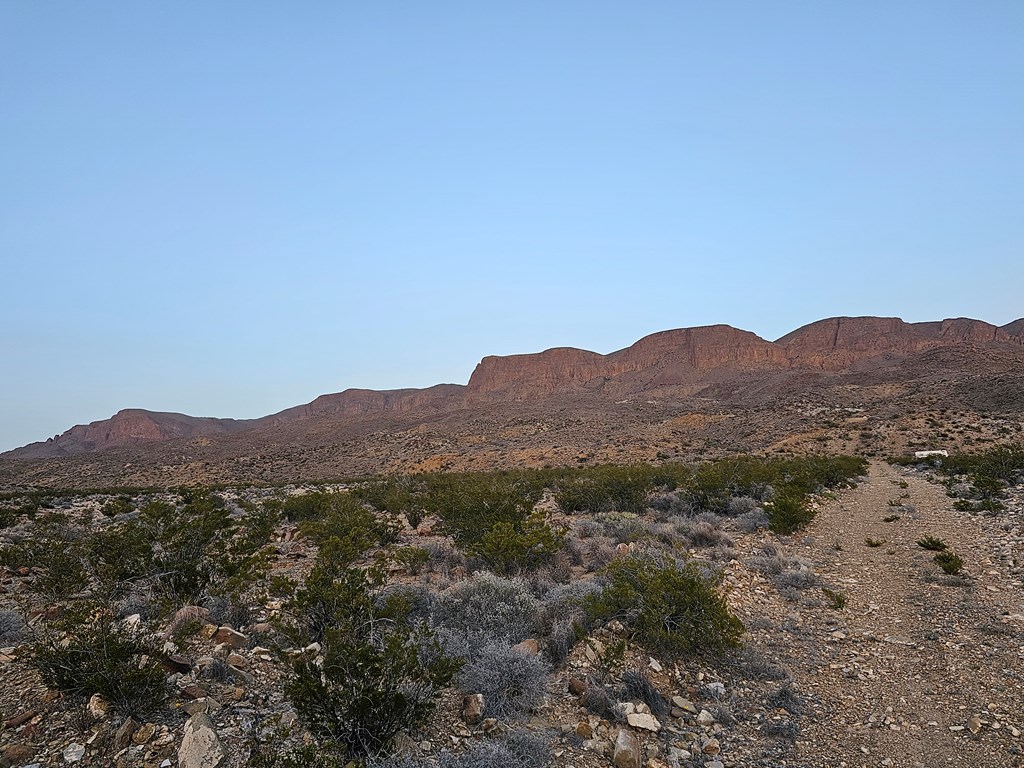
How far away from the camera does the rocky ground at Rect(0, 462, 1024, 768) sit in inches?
168

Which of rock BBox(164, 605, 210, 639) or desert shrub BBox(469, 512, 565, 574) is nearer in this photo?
rock BBox(164, 605, 210, 639)

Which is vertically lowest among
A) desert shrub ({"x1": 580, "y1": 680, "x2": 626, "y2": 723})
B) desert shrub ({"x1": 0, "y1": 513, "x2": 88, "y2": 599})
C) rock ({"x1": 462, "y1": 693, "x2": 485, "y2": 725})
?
desert shrub ({"x1": 580, "y1": 680, "x2": 626, "y2": 723})

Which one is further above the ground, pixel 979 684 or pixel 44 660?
pixel 44 660

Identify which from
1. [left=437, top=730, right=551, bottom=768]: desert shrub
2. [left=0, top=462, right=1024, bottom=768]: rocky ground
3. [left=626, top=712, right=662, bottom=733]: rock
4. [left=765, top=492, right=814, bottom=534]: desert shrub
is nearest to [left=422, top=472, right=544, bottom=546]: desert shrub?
[left=0, top=462, right=1024, bottom=768]: rocky ground

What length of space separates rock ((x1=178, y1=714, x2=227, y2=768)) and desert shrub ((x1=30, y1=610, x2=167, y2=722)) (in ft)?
2.03

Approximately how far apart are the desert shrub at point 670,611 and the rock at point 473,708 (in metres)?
2.07

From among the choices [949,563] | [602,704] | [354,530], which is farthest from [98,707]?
[949,563]

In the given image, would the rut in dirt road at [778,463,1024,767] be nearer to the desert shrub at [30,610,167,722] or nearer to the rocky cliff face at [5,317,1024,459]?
the desert shrub at [30,610,167,722]

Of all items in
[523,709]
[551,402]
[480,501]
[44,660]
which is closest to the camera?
[44,660]

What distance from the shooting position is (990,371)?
5494 centimetres

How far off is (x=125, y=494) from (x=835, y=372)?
111m

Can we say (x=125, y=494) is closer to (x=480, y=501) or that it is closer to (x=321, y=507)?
(x=321, y=507)

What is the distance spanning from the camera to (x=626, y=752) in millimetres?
4391

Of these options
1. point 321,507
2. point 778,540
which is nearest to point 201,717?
point 778,540
